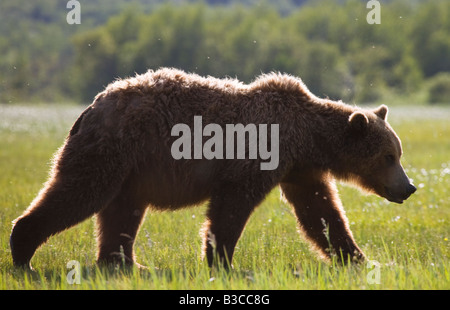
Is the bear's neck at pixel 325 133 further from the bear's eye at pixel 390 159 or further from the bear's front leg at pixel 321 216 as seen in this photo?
the bear's eye at pixel 390 159

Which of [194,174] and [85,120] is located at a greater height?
[85,120]

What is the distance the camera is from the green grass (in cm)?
498

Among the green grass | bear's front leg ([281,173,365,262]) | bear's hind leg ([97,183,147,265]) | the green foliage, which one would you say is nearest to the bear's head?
bear's front leg ([281,173,365,262])

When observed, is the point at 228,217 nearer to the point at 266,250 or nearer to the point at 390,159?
the point at 266,250

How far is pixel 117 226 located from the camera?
6.36 meters

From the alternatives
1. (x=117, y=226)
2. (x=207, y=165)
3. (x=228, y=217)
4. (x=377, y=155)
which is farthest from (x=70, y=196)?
(x=377, y=155)

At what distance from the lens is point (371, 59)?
84.4 m

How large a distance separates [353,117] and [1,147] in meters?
16.7

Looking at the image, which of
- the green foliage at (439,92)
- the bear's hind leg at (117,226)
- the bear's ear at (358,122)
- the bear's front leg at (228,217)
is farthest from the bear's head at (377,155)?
the green foliage at (439,92)

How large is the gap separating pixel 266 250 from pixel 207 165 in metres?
1.41
